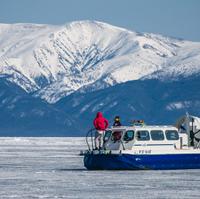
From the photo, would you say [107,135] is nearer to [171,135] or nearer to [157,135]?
[157,135]

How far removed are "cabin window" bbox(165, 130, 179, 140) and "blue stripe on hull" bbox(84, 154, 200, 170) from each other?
0.95 meters

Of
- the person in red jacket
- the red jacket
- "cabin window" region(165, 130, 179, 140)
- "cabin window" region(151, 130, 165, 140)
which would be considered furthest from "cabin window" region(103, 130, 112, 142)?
"cabin window" region(165, 130, 179, 140)

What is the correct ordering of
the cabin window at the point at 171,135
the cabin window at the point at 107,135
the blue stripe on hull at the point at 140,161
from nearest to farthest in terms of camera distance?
the blue stripe on hull at the point at 140,161 → the cabin window at the point at 171,135 → the cabin window at the point at 107,135

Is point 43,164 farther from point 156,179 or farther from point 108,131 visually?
point 156,179

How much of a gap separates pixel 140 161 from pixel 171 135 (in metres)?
2.27

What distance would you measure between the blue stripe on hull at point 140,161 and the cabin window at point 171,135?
947mm

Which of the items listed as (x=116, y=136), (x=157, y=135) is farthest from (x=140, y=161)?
(x=116, y=136)

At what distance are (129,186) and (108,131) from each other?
1065 cm

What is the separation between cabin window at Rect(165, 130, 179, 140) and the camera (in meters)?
51.4

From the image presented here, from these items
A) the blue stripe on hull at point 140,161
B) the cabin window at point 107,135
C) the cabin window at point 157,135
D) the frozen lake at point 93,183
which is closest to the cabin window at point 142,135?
the cabin window at point 157,135

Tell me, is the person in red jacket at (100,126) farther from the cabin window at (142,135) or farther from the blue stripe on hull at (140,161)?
the cabin window at (142,135)

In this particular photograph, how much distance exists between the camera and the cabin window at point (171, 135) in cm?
5138

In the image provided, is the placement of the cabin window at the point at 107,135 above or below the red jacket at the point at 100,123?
below

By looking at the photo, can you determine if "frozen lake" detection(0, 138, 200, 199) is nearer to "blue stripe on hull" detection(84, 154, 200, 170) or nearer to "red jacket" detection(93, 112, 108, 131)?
"blue stripe on hull" detection(84, 154, 200, 170)
